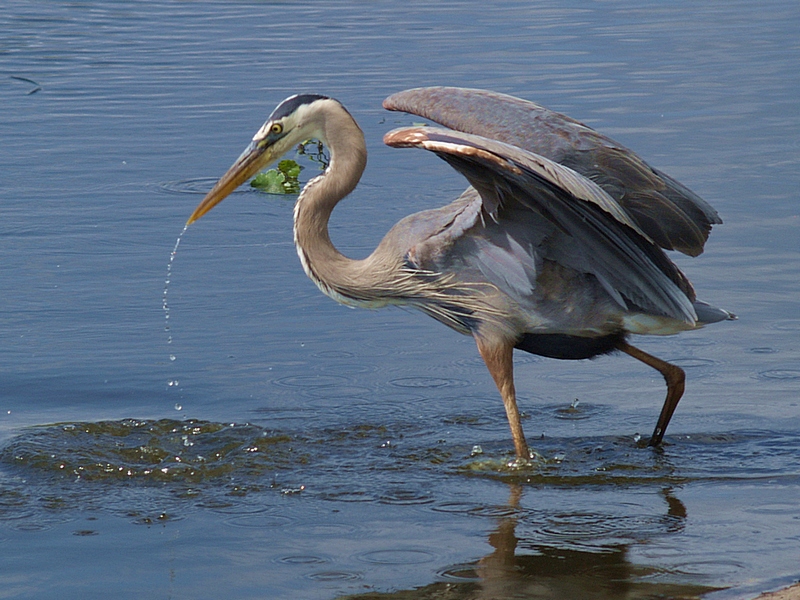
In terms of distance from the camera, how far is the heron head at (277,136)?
19.5 ft

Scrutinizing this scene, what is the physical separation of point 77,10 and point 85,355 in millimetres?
13052

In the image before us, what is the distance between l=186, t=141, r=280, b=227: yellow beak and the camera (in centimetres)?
600

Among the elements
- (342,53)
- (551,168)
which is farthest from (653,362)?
(342,53)

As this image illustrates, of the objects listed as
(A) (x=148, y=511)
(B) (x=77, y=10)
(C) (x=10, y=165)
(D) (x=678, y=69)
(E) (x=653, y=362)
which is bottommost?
(A) (x=148, y=511)

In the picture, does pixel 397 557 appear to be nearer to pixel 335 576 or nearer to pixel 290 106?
pixel 335 576

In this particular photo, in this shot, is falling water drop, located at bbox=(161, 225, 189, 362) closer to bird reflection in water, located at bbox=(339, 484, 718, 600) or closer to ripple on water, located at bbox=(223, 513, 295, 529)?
ripple on water, located at bbox=(223, 513, 295, 529)

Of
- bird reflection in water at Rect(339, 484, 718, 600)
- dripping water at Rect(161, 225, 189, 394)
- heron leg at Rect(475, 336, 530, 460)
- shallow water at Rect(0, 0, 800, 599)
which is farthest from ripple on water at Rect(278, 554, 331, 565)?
dripping water at Rect(161, 225, 189, 394)

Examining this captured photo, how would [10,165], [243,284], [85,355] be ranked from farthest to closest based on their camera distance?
[10,165] < [243,284] < [85,355]

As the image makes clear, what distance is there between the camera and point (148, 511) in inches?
198

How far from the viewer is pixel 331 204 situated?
19.9 ft

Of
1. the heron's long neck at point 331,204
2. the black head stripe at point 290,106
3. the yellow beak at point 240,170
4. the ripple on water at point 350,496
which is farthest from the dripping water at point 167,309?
the ripple on water at point 350,496

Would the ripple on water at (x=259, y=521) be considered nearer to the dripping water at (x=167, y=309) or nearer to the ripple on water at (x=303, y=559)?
the ripple on water at (x=303, y=559)

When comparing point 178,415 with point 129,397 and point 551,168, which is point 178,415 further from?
point 551,168

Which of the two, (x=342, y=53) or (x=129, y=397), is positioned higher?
(x=342, y=53)
